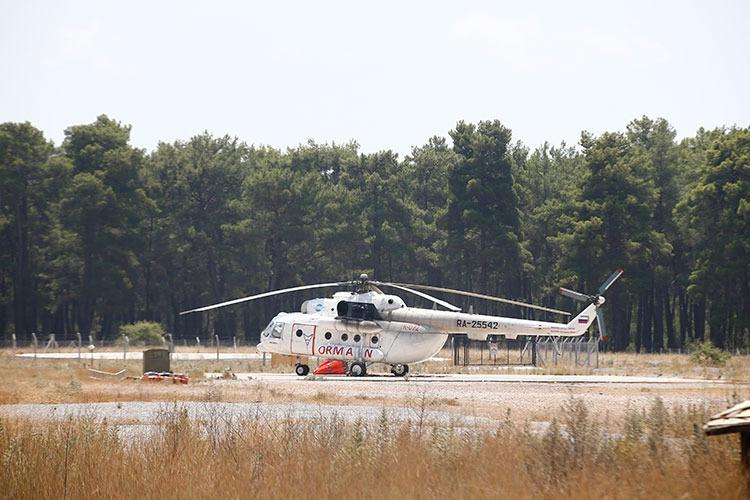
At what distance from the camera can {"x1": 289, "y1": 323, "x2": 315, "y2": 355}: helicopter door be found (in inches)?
1650

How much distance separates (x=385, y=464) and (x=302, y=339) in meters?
29.1

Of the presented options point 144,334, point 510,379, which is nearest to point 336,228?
point 144,334

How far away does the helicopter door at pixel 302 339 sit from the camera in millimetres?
41906

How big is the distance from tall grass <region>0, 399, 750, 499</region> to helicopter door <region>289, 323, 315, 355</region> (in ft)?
85.8

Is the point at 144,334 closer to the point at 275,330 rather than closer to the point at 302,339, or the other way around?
the point at 275,330

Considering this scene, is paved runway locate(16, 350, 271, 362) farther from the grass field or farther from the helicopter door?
the grass field

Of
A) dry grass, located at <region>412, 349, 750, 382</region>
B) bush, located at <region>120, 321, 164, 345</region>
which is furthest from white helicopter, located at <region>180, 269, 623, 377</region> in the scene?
bush, located at <region>120, 321, 164, 345</region>

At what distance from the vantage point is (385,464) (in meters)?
13.1

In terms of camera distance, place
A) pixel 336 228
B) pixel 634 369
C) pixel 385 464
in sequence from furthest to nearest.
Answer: pixel 336 228
pixel 634 369
pixel 385 464

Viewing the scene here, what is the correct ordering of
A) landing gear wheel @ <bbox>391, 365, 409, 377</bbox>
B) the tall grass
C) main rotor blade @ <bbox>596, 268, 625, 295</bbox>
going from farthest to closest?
landing gear wheel @ <bbox>391, 365, 409, 377</bbox>
main rotor blade @ <bbox>596, 268, 625, 295</bbox>
the tall grass

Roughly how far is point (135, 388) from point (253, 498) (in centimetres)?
2040

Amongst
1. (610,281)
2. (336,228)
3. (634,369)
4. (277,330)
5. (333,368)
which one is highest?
(336,228)

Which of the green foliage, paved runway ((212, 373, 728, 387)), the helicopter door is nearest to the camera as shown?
paved runway ((212, 373, 728, 387))

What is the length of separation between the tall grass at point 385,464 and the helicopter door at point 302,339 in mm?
26163
